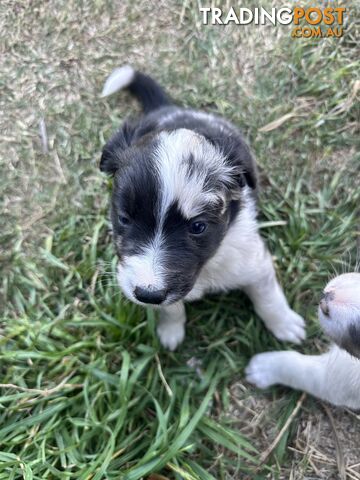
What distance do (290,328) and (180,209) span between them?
1.70m

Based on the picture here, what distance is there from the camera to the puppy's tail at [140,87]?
4.13 m

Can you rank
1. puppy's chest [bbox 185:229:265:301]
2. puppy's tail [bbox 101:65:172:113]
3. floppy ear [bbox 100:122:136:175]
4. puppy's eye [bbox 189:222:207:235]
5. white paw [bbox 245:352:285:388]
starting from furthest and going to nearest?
puppy's tail [bbox 101:65:172:113]
white paw [bbox 245:352:285:388]
puppy's chest [bbox 185:229:265:301]
floppy ear [bbox 100:122:136:175]
puppy's eye [bbox 189:222:207:235]

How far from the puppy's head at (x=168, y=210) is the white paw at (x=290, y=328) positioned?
118 centimetres

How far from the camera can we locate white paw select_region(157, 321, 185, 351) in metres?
3.71

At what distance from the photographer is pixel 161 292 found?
2584 millimetres

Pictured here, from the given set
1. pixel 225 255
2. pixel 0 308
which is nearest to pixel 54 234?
pixel 0 308

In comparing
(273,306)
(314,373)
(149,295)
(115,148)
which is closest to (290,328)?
(273,306)

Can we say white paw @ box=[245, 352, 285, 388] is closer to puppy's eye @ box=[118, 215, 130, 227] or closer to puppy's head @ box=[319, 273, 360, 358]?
puppy's head @ box=[319, 273, 360, 358]

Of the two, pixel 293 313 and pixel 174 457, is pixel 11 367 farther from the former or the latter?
pixel 293 313

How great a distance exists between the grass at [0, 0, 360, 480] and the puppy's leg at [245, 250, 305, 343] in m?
0.13

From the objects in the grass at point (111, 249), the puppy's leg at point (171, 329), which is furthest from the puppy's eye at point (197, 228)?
the grass at point (111, 249)

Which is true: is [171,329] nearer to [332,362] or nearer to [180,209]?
[332,362]

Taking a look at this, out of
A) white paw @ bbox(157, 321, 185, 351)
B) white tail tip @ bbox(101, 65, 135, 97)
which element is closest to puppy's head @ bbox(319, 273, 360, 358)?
white paw @ bbox(157, 321, 185, 351)

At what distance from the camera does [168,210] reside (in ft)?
8.33
